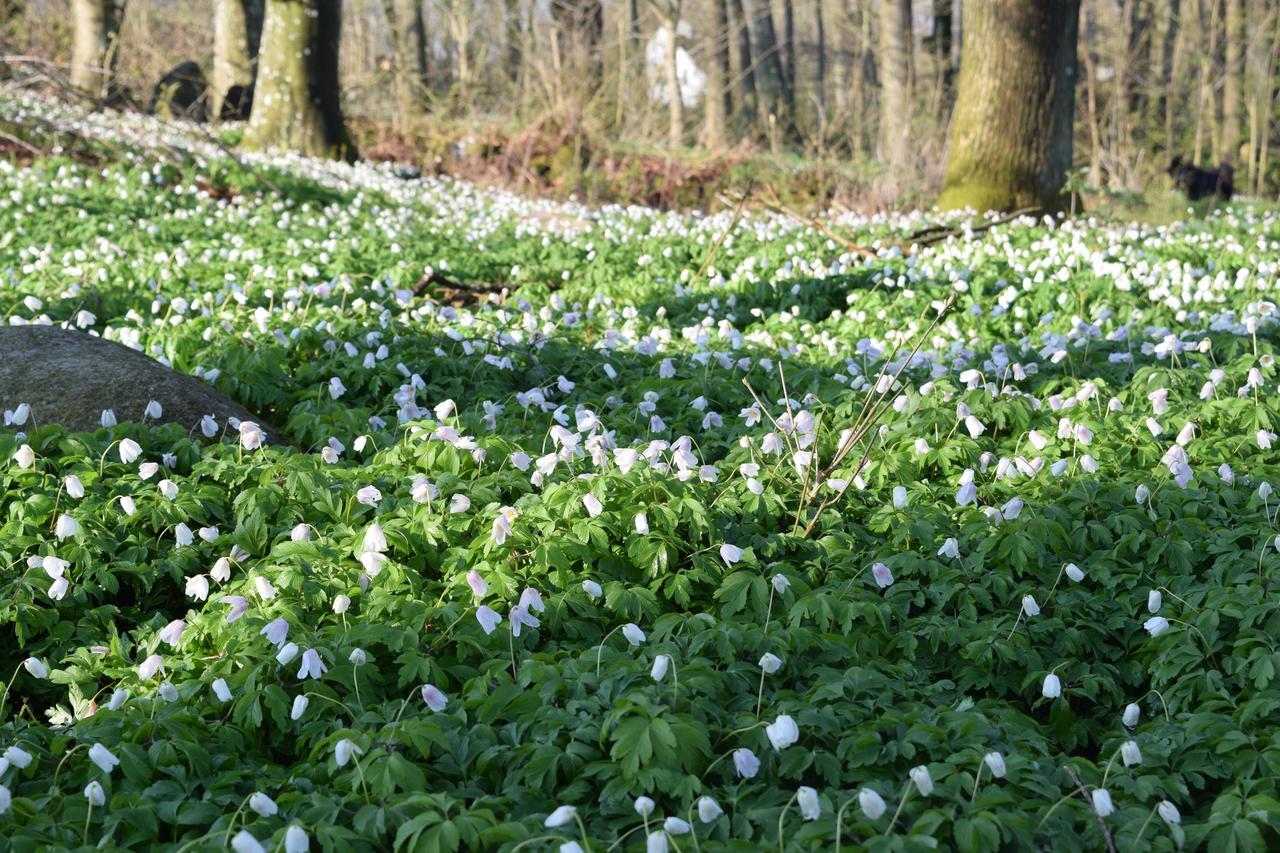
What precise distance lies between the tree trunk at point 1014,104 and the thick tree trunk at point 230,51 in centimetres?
1212

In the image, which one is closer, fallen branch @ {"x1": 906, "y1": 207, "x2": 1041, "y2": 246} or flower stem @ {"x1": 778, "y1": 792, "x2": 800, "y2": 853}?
flower stem @ {"x1": 778, "y1": 792, "x2": 800, "y2": 853}

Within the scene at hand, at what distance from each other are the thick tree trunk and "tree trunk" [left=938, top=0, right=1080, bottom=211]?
12.1m

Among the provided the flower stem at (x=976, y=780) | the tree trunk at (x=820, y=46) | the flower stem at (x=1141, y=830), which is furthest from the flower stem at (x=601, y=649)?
the tree trunk at (x=820, y=46)

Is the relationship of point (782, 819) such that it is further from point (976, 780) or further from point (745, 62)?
point (745, 62)

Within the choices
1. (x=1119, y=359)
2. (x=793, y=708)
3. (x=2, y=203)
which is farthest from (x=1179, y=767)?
(x=2, y=203)

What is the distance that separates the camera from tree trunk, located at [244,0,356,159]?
1505 centimetres

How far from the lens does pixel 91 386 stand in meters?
5.27

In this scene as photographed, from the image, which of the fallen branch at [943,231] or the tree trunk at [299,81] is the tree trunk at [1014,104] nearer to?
the fallen branch at [943,231]

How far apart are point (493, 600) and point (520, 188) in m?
13.8

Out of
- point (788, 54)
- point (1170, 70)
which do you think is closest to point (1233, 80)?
point (1170, 70)

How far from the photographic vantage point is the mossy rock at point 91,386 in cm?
516

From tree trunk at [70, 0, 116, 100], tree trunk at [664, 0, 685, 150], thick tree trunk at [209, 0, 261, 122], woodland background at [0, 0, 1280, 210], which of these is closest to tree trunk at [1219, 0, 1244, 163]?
woodland background at [0, 0, 1280, 210]

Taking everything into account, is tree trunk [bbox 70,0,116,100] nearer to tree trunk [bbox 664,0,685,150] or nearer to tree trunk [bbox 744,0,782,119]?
tree trunk [bbox 664,0,685,150]

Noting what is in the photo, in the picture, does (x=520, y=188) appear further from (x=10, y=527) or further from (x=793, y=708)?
(x=793, y=708)
